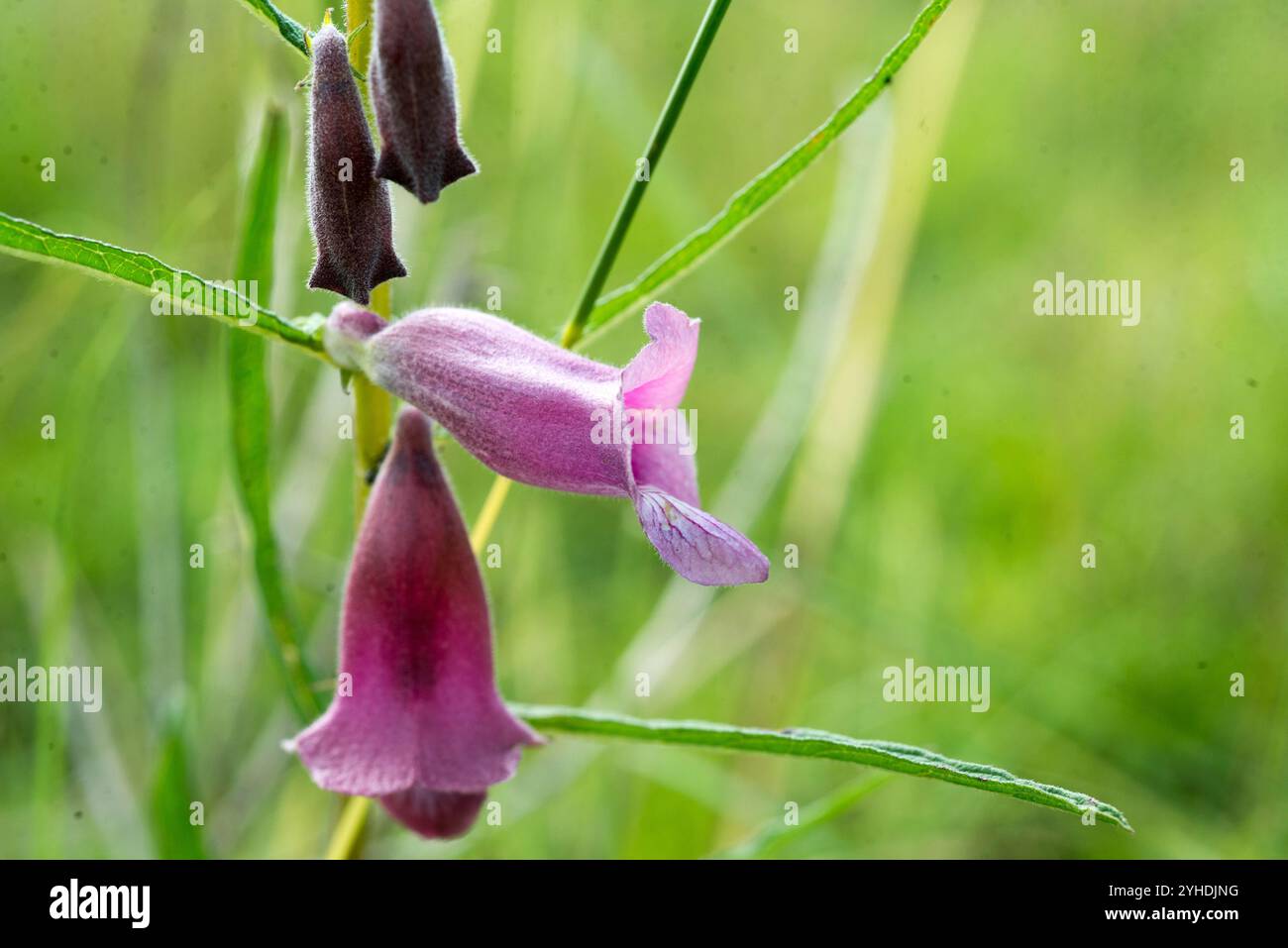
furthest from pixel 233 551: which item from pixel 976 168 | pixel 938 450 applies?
pixel 976 168

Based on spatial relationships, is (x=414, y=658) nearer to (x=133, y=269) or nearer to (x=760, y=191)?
(x=133, y=269)

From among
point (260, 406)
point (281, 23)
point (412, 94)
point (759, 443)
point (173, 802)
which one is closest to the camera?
point (412, 94)

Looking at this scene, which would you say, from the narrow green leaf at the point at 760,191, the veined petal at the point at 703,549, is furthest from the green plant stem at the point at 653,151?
the veined petal at the point at 703,549

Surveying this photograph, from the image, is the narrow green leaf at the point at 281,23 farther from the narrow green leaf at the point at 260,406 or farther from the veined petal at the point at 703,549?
the veined petal at the point at 703,549

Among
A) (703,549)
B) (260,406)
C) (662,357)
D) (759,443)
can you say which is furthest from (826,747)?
(759,443)

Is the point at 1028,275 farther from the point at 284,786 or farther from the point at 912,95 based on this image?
the point at 284,786

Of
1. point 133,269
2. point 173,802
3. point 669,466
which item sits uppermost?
point 133,269
